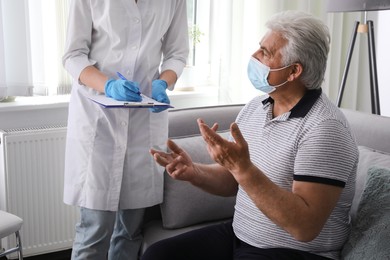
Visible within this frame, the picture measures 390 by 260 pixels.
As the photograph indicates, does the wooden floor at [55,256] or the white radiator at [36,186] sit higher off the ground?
the white radiator at [36,186]

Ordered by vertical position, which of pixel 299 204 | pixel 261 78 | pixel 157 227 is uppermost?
pixel 261 78

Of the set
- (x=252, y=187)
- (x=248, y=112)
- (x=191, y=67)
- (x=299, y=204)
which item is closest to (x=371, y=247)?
(x=299, y=204)

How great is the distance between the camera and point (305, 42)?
1439 mm

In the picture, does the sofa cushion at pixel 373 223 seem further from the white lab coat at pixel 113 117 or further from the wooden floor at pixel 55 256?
the wooden floor at pixel 55 256

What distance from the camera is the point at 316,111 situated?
144cm

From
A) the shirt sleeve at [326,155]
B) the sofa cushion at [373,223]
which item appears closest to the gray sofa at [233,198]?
the sofa cushion at [373,223]

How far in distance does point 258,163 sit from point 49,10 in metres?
1.34

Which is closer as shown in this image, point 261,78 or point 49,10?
point 261,78

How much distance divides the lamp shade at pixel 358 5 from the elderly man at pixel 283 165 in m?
0.95

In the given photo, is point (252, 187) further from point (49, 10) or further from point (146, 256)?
point (49, 10)

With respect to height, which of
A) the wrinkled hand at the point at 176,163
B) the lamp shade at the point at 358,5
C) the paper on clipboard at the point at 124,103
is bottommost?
the wrinkled hand at the point at 176,163

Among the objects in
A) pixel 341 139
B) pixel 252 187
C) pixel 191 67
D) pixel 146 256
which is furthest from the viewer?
pixel 191 67

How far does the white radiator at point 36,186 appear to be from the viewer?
2.25 meters

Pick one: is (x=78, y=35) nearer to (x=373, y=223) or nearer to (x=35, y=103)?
(x=35, y=103)
